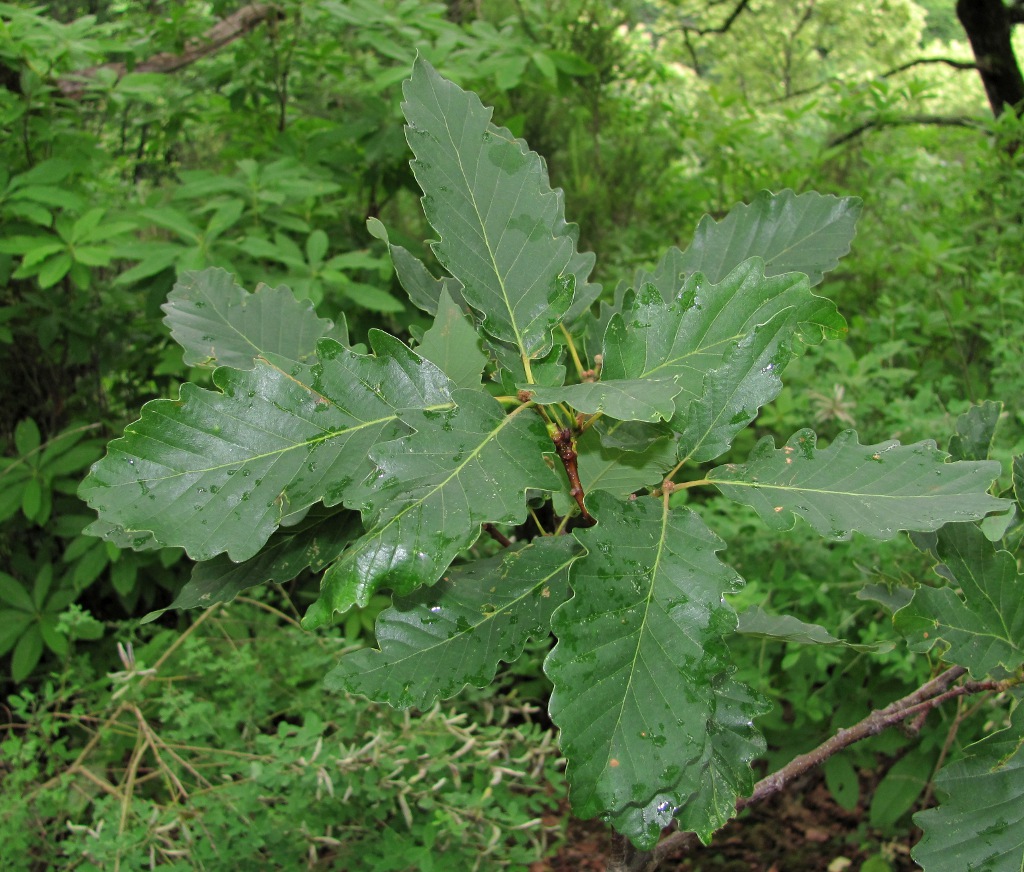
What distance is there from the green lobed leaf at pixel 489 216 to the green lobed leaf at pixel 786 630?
0.36 m

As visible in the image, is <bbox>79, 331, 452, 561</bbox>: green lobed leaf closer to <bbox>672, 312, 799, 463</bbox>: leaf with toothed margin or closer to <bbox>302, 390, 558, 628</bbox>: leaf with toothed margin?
<bbox>302, 390, 558, 628</bbox>: leaf with toothed margin

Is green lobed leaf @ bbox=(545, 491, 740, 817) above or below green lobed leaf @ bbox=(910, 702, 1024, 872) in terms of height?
above

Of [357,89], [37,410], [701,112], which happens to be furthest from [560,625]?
[701,112]

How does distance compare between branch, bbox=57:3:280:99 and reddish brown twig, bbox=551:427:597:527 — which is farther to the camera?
branch, bbox=57:3:280:99

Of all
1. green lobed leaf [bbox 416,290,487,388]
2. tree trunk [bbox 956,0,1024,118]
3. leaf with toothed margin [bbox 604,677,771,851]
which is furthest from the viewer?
tree trunk [bbox 956,0,1024,118]

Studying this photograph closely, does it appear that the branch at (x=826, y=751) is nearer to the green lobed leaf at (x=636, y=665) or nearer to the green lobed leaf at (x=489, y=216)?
the green lobed leaf at (x=636, y=665)

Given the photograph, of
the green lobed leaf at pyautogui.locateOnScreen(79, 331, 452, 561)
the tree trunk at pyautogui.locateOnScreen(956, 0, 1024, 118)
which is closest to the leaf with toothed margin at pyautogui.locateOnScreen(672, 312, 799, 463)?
the green lobed leaf at pyautogui.locateOnScreen(79, 331, 452, 561)

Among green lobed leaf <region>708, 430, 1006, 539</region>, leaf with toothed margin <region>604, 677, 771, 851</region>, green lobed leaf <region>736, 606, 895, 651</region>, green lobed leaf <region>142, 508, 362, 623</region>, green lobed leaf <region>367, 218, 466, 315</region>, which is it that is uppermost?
green lobed leaf <region>367, 218, 466, 315</region>

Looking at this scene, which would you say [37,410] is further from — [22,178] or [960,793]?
[960,793]

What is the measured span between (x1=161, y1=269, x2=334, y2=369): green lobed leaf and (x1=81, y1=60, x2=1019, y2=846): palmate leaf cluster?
203mm

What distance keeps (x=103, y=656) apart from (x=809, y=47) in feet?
28.2

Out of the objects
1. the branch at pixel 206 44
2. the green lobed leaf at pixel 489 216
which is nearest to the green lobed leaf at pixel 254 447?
the green lobed leaf at pixel 489 216

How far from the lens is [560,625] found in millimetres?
732

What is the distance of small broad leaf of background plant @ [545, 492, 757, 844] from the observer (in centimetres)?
71
